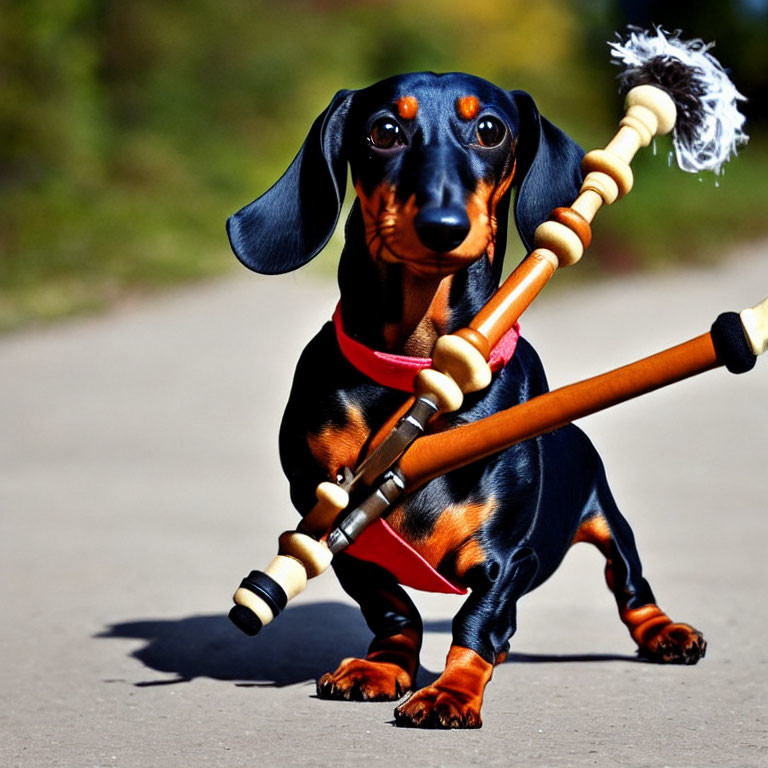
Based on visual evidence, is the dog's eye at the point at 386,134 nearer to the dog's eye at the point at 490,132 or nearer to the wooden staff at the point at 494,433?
the dog's eye at the point at 490,132

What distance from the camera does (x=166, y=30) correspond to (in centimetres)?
1650

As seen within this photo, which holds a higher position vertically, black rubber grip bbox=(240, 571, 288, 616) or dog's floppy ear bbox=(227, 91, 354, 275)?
dog's floppy ear bbox=(227, 91, 354, 275)

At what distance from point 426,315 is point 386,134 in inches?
14.3

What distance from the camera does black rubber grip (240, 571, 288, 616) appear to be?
2.94 m

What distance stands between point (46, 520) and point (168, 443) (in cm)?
181

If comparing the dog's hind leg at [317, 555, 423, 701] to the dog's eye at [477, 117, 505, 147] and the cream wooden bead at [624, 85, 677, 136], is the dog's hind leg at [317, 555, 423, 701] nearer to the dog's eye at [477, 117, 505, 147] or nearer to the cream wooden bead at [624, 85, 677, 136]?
the dog's eye at [477, 117, 505, 147]

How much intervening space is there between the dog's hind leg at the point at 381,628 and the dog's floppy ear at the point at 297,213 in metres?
0.66

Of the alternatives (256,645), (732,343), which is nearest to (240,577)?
(256,645)

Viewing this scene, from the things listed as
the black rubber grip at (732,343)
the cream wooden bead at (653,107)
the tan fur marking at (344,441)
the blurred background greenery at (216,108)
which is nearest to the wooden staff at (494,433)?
the black rubber grip at (732,343)

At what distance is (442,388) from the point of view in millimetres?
2885

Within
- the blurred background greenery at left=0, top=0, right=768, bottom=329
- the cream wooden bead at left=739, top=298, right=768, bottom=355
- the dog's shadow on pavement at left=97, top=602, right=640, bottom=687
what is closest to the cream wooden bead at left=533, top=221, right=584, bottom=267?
the cream wooden bead at left=739, top=298, right=768, bottom=355

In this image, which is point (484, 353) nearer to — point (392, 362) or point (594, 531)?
point (392, 362)

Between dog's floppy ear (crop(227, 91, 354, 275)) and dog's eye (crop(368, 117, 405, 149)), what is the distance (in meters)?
0.19

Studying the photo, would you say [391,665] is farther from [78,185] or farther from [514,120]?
[78,185]
